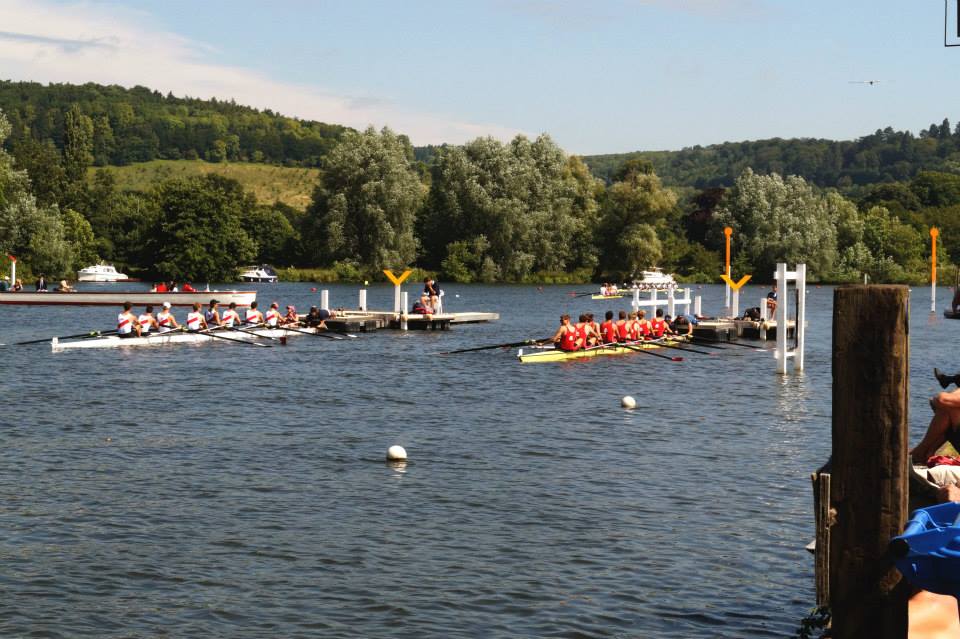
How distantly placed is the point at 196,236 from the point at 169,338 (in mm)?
56279

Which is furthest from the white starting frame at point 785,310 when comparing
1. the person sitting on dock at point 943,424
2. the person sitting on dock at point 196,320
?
the person sitting on dock at point 196,320

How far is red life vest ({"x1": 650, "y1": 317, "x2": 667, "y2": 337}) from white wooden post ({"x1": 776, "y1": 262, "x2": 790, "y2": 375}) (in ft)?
24.5

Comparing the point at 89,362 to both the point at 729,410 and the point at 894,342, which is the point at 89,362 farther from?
the point at 894,342

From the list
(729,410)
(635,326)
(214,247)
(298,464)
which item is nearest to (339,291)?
(214,247)

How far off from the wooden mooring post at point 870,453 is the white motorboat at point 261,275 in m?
99.3

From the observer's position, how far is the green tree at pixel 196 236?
93438mm

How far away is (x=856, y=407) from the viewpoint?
814cm

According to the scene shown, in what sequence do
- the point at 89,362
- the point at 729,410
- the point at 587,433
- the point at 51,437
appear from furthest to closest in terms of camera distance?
the point at 89,362, the point at 729,410, the point at 587,433, the point at 51,437

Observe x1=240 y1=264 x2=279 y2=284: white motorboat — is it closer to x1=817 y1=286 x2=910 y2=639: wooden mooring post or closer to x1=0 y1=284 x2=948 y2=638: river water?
x1=0 y1=284 x2=948 y2=638: river water

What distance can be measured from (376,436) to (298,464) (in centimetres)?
326

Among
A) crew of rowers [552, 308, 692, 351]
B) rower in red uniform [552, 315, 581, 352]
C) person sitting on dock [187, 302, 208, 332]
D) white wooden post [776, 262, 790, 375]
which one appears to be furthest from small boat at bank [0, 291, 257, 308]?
white wooden post [776, 262, 790, 375]

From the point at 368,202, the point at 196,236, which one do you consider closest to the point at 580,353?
the point at 368,202

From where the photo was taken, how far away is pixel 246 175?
18538 centimetres

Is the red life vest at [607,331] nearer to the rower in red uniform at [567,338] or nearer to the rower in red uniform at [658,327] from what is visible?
the rower in red uniform at [567,338]
